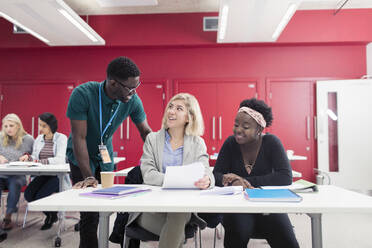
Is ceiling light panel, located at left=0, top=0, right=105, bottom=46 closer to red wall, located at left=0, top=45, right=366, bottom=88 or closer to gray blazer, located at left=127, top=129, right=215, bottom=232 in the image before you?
red wall, located at left=0, top=45, right=366, bottom=88

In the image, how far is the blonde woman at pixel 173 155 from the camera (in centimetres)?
152

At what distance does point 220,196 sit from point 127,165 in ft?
15.0

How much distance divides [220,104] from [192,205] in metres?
4.55

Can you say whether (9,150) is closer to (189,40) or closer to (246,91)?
(189,40)

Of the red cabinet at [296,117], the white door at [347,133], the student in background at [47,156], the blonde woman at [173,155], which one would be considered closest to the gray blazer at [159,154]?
the blonde woman at [173,155]

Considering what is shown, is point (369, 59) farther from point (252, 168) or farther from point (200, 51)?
point (252, 168)

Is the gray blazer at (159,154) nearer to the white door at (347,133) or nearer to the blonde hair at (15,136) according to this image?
the blonde hair at (15,136)

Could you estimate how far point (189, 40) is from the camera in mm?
5555

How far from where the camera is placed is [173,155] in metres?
1.95

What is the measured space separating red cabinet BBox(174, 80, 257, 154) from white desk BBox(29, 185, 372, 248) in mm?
4233

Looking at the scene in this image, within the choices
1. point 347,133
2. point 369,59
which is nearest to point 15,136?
point 347,133

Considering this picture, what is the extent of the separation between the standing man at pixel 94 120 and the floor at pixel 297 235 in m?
1.23

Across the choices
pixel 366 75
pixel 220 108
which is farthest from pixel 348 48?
pixel 220 108

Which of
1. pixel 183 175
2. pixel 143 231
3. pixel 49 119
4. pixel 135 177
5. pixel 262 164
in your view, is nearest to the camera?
pixel 183 175
